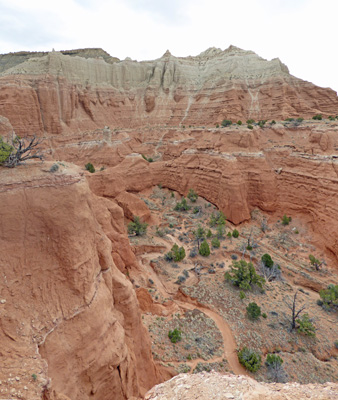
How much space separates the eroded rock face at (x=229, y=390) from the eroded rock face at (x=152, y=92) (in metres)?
48.3

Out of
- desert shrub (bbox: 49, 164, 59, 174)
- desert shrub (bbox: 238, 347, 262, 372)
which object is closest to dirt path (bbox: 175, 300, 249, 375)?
desert shrub (bbox: 238, 347, 262, 372)

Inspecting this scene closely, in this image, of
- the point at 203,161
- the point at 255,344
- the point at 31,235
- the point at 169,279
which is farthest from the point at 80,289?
the point at 203,161

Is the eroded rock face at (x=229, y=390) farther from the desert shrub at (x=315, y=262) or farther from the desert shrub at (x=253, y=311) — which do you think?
the desert shrub at (x=315, y=262)

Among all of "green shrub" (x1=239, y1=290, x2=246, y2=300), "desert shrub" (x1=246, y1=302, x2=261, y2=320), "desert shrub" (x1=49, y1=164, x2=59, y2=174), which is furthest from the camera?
"green shrub" (x1=239, y1=290, x2=246, y2=300)

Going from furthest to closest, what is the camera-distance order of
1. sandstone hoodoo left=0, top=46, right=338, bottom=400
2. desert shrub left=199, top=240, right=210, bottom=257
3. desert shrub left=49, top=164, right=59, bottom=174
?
1. desert shrub left=199, top=240, right=210, bottom=257
2. desert shrub left=49, top=164, right=59, bottom=174
3. sandstone hoodoo left=0, top=46, right=338, bottom=400

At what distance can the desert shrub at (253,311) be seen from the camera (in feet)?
59.5

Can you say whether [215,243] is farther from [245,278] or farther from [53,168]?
[53,168]

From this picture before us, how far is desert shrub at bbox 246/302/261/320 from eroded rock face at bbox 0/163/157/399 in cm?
1152

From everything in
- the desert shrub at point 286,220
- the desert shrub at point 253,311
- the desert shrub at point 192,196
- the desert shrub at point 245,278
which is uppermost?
the desert shrub at point 192,196

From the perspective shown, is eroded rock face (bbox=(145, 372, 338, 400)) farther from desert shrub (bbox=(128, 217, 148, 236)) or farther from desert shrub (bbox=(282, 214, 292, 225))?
desert shrub (bbox=(282, 214, 292, 225))

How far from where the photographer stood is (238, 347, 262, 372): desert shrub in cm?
1462

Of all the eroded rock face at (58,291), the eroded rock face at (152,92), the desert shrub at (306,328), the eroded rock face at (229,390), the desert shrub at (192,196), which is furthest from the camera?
the eroded rock face at (152,92)

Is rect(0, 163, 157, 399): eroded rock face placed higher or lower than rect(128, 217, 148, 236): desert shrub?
higher

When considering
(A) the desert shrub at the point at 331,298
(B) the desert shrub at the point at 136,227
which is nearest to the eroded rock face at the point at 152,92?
(B) the desert shrub at the point at 136,227
